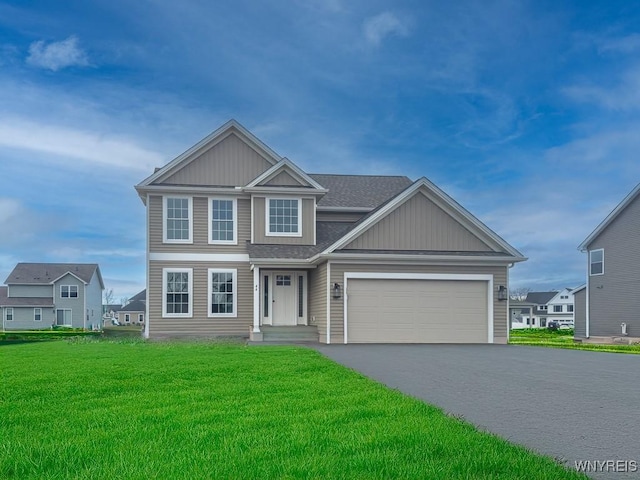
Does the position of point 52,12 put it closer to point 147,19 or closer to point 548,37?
point 147,19

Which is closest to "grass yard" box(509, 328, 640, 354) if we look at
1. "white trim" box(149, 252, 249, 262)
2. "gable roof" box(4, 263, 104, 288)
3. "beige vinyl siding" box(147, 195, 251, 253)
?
"white trim" box(149, 252, 249, 262)

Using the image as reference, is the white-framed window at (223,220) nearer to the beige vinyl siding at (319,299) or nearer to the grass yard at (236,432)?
the beige vinyl siding at (319,299)

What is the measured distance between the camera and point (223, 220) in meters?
21.4

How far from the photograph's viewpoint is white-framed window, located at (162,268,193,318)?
20.9m

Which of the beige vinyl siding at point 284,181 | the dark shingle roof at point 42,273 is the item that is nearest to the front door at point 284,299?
the beige vinyl siding at point 284,181

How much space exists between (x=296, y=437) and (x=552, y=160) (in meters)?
17.9

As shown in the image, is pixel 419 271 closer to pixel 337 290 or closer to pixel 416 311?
pixel 416 311

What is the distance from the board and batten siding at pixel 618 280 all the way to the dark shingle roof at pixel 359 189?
1077 cm

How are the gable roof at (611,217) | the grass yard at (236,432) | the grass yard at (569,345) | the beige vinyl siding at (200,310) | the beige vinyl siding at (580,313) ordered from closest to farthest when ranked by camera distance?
the grass yard at (236,432), the grass yard at (569,345), the beige vinyl siding at (200,310), the gable roof at (611,217), the beige vinyl siding at (580,313)

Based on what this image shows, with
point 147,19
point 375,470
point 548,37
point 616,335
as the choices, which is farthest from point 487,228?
point 375,470

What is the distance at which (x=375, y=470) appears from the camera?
4309mm

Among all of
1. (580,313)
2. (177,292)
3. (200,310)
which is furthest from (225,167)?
(580,313)

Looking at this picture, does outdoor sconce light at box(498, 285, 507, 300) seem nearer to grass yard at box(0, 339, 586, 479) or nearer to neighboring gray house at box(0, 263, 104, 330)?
grass yard at box(0, 339, 586, 479)
